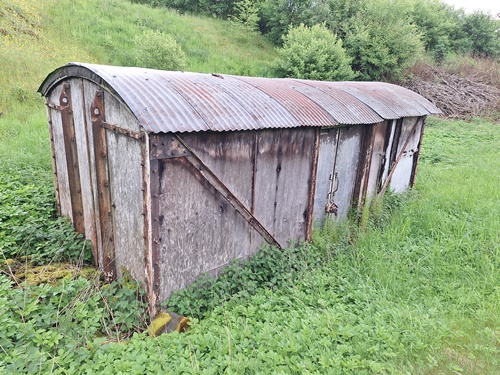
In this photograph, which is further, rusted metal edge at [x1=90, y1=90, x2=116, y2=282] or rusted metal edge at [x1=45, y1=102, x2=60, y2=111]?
rusted metal edge at [x1=45, y1=102, x2=60, y2=111]

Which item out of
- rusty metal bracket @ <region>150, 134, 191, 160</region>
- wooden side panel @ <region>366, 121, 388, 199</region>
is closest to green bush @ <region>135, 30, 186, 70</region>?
wooden side panel @ <region>366, 121, 388, 199</region>

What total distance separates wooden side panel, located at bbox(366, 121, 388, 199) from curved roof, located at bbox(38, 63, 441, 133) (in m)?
0.34

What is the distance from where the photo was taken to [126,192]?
11.8 ft

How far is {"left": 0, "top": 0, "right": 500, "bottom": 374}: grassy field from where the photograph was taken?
2.74m

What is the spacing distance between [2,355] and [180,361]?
55.0 inches

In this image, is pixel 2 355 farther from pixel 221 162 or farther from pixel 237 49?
pixel 237 49

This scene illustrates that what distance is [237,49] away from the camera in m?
21.6

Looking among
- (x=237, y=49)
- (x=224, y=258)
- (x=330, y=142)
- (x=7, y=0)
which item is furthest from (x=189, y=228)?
(x=237, y=49)

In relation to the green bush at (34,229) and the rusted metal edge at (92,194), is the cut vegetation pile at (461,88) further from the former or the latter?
the green bush at (34,229)

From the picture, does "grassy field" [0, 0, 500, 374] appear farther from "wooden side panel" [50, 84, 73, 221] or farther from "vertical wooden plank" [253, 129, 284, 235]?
"vertical wooden plank" [253, 129, 284, 235]

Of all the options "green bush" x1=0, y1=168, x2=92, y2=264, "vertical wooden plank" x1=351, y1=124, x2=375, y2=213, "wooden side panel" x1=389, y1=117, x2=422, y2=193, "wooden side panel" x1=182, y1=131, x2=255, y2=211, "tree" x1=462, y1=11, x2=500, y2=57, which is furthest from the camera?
"tree" x1=462, y1=11, x2=500, y2=57

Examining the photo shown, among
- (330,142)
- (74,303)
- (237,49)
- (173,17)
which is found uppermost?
(173,17)

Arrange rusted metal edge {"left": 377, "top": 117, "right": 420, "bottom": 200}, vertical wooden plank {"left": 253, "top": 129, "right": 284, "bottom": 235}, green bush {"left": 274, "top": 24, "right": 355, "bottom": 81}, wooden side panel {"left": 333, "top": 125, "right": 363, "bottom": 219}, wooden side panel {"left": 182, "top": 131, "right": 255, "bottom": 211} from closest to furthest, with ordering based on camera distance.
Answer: wooden side panel {"left": 182, "top": 131, "right": 255, "bottom": 211}
vertical wooden plank {"left": 253, "top": 129, "right": 284, "bottom": 235}
wooden side panel {"left": 333, "top": 125, "right": 363, "bottom": 219}
rusted metal edge {"left": 377, "top": 117, "right": 420, "bottom": 200}
green bush {"left": 274, "top": 24, "right": 355, "bottom": 81}

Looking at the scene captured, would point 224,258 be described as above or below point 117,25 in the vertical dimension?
below
